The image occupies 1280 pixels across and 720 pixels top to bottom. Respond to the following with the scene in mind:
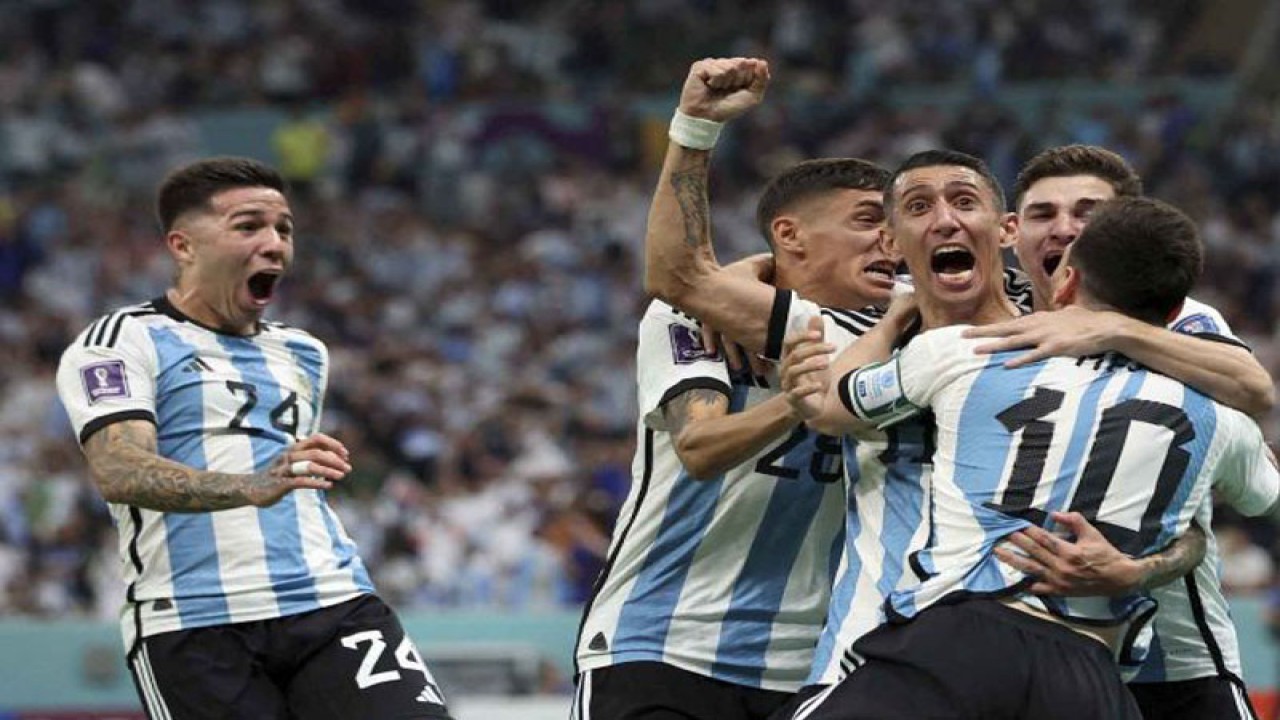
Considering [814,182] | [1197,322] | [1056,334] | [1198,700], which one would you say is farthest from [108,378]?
[1198,700]

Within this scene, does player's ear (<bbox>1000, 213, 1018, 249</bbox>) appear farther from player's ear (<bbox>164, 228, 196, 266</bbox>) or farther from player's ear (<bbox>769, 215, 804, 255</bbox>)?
player's ear (<bbox>164, 228, 196, 266</bbox>)

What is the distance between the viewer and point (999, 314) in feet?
19.7

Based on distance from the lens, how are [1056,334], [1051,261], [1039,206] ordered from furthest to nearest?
[1039,206], [1051,261], [1056,334]

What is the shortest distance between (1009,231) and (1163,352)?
3.86 ft

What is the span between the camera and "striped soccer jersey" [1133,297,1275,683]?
6.39 metres

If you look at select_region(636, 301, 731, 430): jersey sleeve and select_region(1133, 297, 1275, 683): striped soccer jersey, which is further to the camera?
select_region(1133, 297, 1275, 683): striped soccer jersey

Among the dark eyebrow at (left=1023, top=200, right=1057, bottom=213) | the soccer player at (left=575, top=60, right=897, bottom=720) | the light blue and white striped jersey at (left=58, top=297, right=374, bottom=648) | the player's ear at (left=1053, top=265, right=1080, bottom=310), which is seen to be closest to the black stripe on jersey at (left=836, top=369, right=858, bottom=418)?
the soccer player at (left=575, top=60, right=897, bottom=720)

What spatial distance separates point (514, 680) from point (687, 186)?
28.5ft

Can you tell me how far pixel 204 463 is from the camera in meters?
7.43

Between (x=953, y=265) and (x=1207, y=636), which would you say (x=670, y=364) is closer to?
(x=953, y=265)

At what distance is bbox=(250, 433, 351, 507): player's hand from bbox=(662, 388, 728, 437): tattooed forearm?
965 millimetres

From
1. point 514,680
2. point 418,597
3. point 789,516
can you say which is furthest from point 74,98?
point 789,516

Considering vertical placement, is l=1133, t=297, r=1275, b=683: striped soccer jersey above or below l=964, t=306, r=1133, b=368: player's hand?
below

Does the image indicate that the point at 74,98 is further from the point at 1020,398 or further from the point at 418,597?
the point at 1020,398
